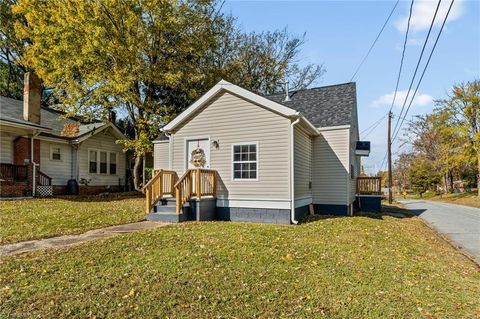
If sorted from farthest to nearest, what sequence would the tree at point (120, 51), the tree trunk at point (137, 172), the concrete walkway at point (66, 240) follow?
the tree trunk at point (137, 172) → the tree at point (120, 51) → the concrete walkway at point (66, 240)

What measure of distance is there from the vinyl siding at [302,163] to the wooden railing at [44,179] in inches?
521

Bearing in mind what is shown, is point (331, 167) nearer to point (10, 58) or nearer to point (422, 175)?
point (10, 58)

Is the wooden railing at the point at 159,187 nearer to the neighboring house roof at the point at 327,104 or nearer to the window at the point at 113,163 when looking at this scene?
the neighboring house roof at the point at 327,104

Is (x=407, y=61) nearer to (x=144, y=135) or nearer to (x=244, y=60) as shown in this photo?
(x=144, y=135)

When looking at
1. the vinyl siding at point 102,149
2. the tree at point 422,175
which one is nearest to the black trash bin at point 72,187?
the vinyl siding at point 102,149

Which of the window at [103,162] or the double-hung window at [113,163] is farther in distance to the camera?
the double-hung window at [113,163]

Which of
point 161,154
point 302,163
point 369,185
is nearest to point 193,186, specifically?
point 302,163

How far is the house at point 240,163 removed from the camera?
10.2 m

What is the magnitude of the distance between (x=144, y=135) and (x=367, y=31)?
493 inches

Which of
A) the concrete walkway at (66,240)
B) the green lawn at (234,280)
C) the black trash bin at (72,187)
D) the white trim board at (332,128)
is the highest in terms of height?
the white trim board at (332,128)

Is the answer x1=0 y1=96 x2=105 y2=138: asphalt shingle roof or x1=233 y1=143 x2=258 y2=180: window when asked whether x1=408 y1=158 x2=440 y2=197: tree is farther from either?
x1=0 y1=96 x2=105 y2=138: asphalt shingle roof

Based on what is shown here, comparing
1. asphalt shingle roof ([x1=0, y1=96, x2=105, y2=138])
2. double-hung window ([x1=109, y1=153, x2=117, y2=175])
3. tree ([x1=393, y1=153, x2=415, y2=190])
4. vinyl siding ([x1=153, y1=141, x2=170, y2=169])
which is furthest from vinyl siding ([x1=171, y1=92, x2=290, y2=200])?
tree ([x1=393, y1=153, x2=415, y2=190])

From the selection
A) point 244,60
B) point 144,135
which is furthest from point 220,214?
point 244,60

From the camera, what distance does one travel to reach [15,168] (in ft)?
50.1
